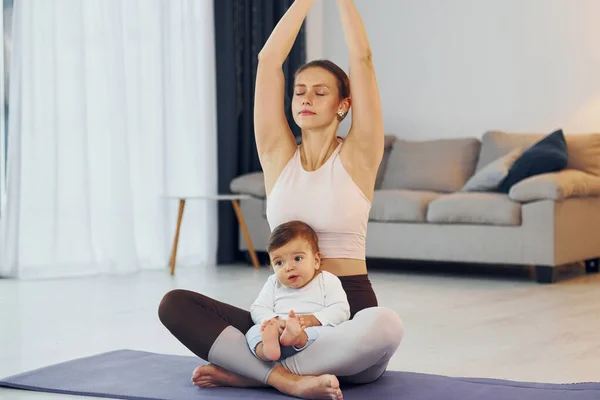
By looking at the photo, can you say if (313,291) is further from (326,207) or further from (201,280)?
(201,280)

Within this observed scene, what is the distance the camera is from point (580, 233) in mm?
5316

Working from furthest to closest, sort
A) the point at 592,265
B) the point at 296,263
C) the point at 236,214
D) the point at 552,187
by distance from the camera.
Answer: the point at 236,214, the point at 592,265, the point at 552,187, the point at 296,263

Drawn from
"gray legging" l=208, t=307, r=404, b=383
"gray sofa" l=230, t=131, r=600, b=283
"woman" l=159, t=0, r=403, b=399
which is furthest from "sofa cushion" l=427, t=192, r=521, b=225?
"gray legging" l=208, t=307, r=404, b=383

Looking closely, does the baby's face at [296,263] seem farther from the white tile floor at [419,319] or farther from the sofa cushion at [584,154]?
the sofa cushion at [584,154]

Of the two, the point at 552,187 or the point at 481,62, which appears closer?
the point at 552,187

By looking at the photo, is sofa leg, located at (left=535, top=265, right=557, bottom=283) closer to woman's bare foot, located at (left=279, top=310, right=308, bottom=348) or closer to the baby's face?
the baby's face

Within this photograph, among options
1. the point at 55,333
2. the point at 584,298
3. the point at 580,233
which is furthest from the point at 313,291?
the point at 580,233

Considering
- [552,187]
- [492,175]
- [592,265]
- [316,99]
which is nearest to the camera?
[316,99]

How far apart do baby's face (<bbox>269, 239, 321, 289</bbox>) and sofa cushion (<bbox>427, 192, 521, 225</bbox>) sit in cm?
308

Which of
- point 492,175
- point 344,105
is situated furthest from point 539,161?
point 344,105

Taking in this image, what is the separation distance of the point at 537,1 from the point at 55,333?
4.22 m

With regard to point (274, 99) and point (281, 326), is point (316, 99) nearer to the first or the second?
point (274, 99)

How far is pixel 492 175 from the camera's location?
5.56m

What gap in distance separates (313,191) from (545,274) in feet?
9.96
